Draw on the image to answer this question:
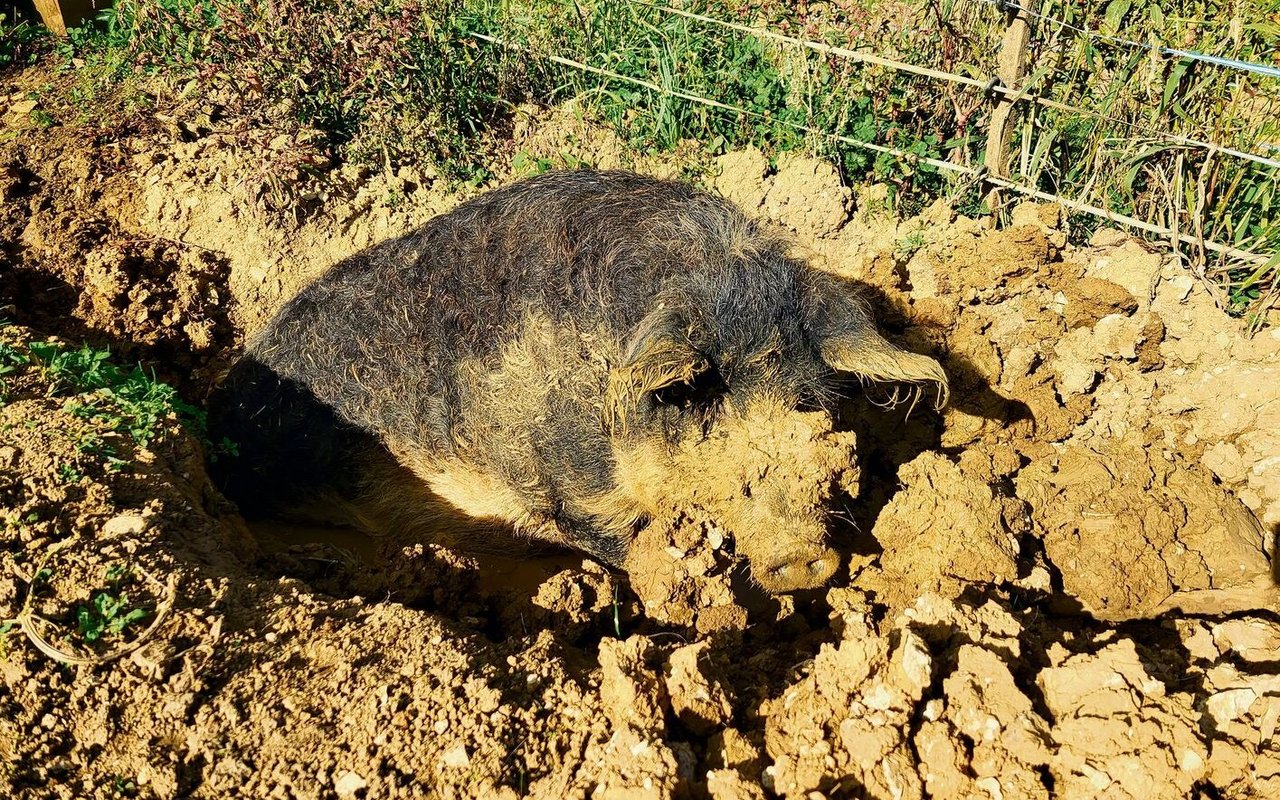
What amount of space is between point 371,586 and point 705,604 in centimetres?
131

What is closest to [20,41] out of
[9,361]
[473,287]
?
[9,361]

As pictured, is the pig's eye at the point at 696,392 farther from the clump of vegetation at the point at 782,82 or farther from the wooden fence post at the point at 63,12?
the wooden fence post at the point at 63,12

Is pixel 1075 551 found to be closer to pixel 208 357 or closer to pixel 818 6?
pixel 818 6

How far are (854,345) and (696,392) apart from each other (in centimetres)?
68

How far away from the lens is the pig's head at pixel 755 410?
3.29 metres

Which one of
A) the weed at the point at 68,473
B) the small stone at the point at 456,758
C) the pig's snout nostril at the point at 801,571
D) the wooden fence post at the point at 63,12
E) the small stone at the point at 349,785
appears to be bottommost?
the pig's snout nostril at the point at 801,571

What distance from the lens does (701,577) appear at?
343cm

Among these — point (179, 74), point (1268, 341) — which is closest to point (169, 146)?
point (179, 74)

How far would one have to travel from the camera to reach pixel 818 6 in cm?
599

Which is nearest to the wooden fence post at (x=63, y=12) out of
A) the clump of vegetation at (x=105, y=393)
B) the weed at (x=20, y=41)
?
the weed at (x=20, y=41)

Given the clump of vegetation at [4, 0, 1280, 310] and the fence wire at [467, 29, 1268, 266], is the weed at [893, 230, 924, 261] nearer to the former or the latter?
the clump of vegetation at [4, 0, 1280, 310]

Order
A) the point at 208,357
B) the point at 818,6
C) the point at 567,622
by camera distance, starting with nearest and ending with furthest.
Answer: the point at 567,622
the point at 208,357
the point at 818,6

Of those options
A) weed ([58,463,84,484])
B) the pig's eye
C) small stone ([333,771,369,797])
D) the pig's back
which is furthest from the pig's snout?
weed ([58,463,84,484])

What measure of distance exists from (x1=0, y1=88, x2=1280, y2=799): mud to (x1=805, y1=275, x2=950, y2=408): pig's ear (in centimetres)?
41
